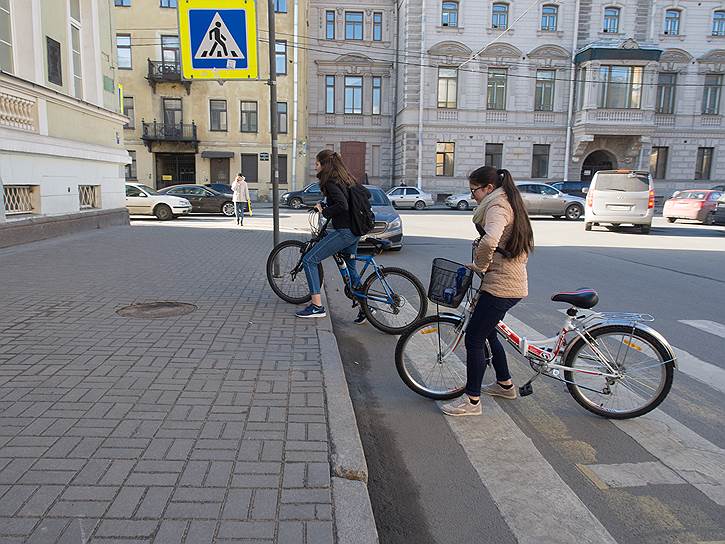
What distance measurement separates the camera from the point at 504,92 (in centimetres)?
3678

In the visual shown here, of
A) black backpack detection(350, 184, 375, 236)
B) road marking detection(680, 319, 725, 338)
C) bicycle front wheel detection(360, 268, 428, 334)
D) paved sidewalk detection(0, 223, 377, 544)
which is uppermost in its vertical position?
black backpack detection(350, 184, 375, 236)

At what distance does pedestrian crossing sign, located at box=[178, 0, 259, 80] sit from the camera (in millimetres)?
7531

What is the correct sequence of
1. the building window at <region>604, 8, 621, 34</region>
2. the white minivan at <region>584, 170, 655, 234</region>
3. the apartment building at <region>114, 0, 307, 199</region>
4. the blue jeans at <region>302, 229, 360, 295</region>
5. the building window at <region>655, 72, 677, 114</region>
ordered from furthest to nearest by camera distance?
the building window at <region>655, 72, 677, 114</region>, the building window at <region>604, 8, 621, 34</region>, the apartment building at <region>114, 0, 307, 199</region>, the white minivan at <region>584, 170, 655, 234</region>, the blue jeans at <region>302, 229, 360, 295</region>

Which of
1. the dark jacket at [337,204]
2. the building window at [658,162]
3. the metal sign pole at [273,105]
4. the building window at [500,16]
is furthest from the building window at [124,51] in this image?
the dark jacket at [337,204]

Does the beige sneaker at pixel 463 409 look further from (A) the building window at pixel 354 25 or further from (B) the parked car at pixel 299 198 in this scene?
(A) the building window at pixel 354 25

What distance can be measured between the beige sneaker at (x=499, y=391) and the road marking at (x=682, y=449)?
74cm

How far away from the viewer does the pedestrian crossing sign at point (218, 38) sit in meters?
7.53

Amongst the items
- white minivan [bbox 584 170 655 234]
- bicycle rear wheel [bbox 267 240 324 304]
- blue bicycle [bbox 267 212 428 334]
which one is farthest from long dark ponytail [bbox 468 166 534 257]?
white minivan [bbox 584 170 655 234]

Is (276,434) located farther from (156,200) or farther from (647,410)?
(156,200)

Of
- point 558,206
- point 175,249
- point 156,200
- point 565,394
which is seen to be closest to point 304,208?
point 156,200

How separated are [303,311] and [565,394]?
302cm

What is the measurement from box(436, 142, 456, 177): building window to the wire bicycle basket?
112ft

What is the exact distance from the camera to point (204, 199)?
24516mm

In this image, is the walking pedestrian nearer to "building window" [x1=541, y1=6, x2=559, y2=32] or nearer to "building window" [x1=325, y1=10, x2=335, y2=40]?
"building window" [x1=325, y1=10, x2=335, y2=40]
